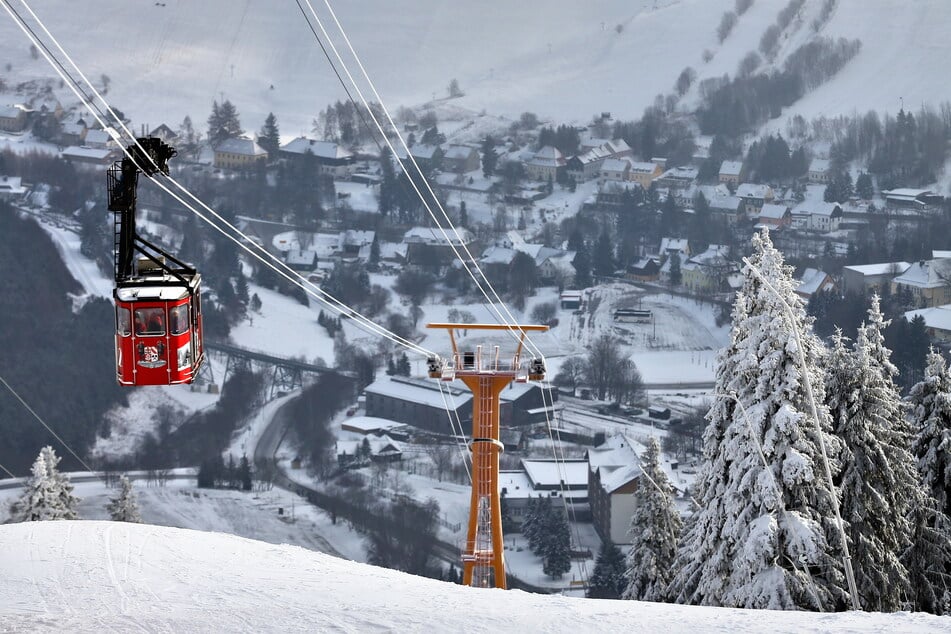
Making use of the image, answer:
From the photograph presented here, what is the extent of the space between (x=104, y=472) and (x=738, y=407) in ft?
200

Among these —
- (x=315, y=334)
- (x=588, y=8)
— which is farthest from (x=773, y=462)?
(x=588, y=8)

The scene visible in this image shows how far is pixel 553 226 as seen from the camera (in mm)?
A: 118000

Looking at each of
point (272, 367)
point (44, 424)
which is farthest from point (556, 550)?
point (44, 424)

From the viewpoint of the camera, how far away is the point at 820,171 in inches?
5064

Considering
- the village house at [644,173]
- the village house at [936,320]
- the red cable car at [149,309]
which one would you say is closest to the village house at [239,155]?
the village house at [644,173]

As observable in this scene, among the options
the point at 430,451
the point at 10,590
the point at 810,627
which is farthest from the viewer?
the point at 430,451

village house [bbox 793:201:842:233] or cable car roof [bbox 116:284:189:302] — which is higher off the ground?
village house [bbox 793:201:842:233]

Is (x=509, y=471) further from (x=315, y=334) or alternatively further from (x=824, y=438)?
(x=824, y=438)

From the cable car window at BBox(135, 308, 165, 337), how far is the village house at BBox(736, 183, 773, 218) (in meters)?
106

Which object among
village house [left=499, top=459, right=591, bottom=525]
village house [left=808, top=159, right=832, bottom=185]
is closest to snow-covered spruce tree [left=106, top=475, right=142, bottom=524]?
village house [left=499, top=459, right=591, bottom=525]

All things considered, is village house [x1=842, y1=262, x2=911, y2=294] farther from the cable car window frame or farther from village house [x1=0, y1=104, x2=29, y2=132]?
the cable car window frame

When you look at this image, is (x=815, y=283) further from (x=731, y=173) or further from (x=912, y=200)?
→ (x=731, y=173)

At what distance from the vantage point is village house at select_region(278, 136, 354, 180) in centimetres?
13188

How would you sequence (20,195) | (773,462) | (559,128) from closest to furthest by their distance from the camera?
(773,462), (20,195), (559,128)
